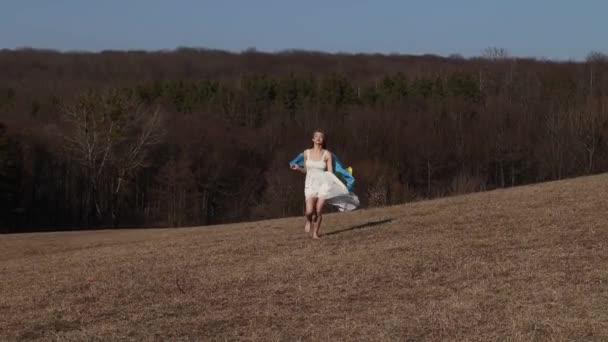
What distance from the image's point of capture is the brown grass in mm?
9312

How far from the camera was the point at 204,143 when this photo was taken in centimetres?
8925

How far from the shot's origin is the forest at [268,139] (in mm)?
75938

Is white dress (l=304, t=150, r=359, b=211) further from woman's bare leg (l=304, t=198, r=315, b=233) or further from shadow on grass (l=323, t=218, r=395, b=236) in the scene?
shadow on grass (l=323, t=218, r=395, b=236)

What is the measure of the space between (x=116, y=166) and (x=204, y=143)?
499 inches

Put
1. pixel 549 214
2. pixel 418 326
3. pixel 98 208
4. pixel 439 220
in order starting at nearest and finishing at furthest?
1. pixel 418 326
2. pixel 549 214
3. pixel 439 220
4. pixel 98 208

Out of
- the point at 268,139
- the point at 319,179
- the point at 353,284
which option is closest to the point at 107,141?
the point at 268,139

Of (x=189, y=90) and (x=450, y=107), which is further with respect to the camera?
(x=189, y=90)

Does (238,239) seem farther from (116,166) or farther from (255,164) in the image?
(255,164)

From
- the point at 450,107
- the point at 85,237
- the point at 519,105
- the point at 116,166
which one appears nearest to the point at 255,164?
the point at 116,166

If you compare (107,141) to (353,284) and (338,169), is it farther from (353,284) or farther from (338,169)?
(353,284)

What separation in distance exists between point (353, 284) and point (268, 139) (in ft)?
280

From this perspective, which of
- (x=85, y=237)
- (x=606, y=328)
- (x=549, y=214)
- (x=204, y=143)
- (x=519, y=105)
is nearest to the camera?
(x=606, y=328)

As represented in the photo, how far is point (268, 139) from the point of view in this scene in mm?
96688

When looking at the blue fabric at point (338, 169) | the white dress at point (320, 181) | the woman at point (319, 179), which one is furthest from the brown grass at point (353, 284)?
the blue fabric at point (338, 169)
